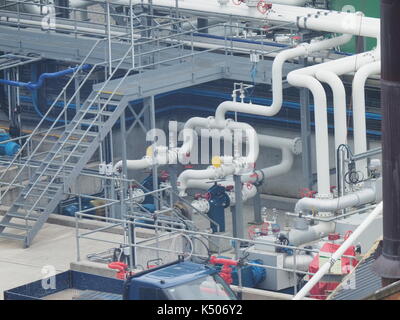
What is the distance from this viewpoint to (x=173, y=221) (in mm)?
22188

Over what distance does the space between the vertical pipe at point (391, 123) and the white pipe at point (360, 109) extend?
36.9 ft

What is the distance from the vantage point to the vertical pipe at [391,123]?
39.8 ft

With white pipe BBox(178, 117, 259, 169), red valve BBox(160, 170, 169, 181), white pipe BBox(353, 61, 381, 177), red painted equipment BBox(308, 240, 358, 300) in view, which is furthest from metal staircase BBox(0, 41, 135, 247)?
red painted equipment BBox(308, 240, 358, 300)

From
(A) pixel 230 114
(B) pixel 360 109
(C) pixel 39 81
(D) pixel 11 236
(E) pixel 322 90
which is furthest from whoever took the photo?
(C) pixel 39 81

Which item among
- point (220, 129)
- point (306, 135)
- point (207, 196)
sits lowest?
point (207, 196)

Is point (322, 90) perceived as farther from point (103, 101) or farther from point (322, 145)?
point (103, 101)

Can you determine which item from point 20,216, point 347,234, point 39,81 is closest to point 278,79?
point 347,234

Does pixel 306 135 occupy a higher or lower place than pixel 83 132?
lower

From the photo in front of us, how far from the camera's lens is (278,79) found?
24.9 meters

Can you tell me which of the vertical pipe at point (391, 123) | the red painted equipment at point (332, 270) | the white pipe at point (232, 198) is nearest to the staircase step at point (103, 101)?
the white pipe at point (232, 198)

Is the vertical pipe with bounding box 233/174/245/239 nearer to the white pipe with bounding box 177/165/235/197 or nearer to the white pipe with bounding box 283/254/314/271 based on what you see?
the white pipe with bounding box 177/165/235/197

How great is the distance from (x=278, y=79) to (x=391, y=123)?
1264cm
